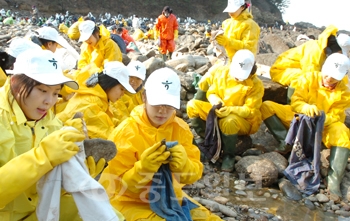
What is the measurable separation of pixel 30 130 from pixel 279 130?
3.89 meters

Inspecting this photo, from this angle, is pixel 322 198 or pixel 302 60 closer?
pixel 322 198

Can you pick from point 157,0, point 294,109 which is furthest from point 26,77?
point 157,0

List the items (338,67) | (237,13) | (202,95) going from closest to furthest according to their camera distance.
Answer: (338,67)
(202,95)
(237,13)

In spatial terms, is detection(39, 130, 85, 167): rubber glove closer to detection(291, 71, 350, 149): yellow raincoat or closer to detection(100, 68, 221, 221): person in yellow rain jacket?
detection(100, 68, 221, 221): person in yellow rain jacket

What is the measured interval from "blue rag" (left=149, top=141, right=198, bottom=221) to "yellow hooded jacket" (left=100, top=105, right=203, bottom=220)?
0.06m

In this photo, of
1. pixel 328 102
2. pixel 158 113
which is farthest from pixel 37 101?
pixel 328 102

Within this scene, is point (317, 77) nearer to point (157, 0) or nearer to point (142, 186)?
point (142, 186)

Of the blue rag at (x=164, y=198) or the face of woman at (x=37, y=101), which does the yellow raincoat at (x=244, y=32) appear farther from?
the face of woman at (x=37, y=101)

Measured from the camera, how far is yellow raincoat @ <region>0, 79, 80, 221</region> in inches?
74.4

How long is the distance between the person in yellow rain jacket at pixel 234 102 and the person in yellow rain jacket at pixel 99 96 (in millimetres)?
1586

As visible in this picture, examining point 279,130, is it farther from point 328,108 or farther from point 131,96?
point 131,96

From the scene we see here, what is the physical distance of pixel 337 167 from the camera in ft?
15.5

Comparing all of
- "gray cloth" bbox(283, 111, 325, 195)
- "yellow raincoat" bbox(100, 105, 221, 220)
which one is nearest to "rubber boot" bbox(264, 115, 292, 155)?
"gray cloth" bbox(283, 111, 325, 195)

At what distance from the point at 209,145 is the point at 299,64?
2143 millimetres
